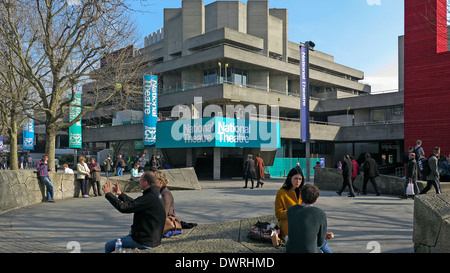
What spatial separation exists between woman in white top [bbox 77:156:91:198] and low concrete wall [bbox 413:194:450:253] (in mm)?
11918

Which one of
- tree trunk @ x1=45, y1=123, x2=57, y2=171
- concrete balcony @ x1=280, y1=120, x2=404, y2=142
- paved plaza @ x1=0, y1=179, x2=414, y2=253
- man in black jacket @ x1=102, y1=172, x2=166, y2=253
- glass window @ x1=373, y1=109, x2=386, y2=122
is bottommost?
paved plaza @ x1=0, y1=179, x2=414, y2=253

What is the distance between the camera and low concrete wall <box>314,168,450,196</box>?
1392 cm

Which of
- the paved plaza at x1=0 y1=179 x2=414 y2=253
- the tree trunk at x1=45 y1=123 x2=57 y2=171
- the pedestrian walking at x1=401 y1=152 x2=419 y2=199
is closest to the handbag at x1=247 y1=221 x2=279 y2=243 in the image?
the paved plaza at x1=0 y1=179 x2=414 y2=253

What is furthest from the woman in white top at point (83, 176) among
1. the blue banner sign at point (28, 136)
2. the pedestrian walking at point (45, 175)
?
the blue banner sign at point (28, 136)

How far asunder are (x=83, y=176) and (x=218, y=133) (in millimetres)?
11691

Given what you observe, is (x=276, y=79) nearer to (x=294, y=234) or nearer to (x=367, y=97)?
(x=367, y=97)

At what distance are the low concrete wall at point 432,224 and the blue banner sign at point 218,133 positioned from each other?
19199mm

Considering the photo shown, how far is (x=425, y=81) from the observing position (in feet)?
76.6

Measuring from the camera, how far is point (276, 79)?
1695 inches

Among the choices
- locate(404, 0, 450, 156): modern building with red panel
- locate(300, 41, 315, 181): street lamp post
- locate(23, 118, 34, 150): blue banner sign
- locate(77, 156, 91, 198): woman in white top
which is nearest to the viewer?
locate(77, 156, 91, 198): woman in white top

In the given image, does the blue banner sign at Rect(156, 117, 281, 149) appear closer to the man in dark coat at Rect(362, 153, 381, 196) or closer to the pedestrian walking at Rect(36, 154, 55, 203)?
the man in dark coat at Rect(362, 153, 381, 196)

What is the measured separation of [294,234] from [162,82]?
137 ft

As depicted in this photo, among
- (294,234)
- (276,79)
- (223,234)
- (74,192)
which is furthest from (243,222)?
(276,79)

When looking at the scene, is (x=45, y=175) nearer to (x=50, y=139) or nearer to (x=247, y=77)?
(x=50, y=139)
